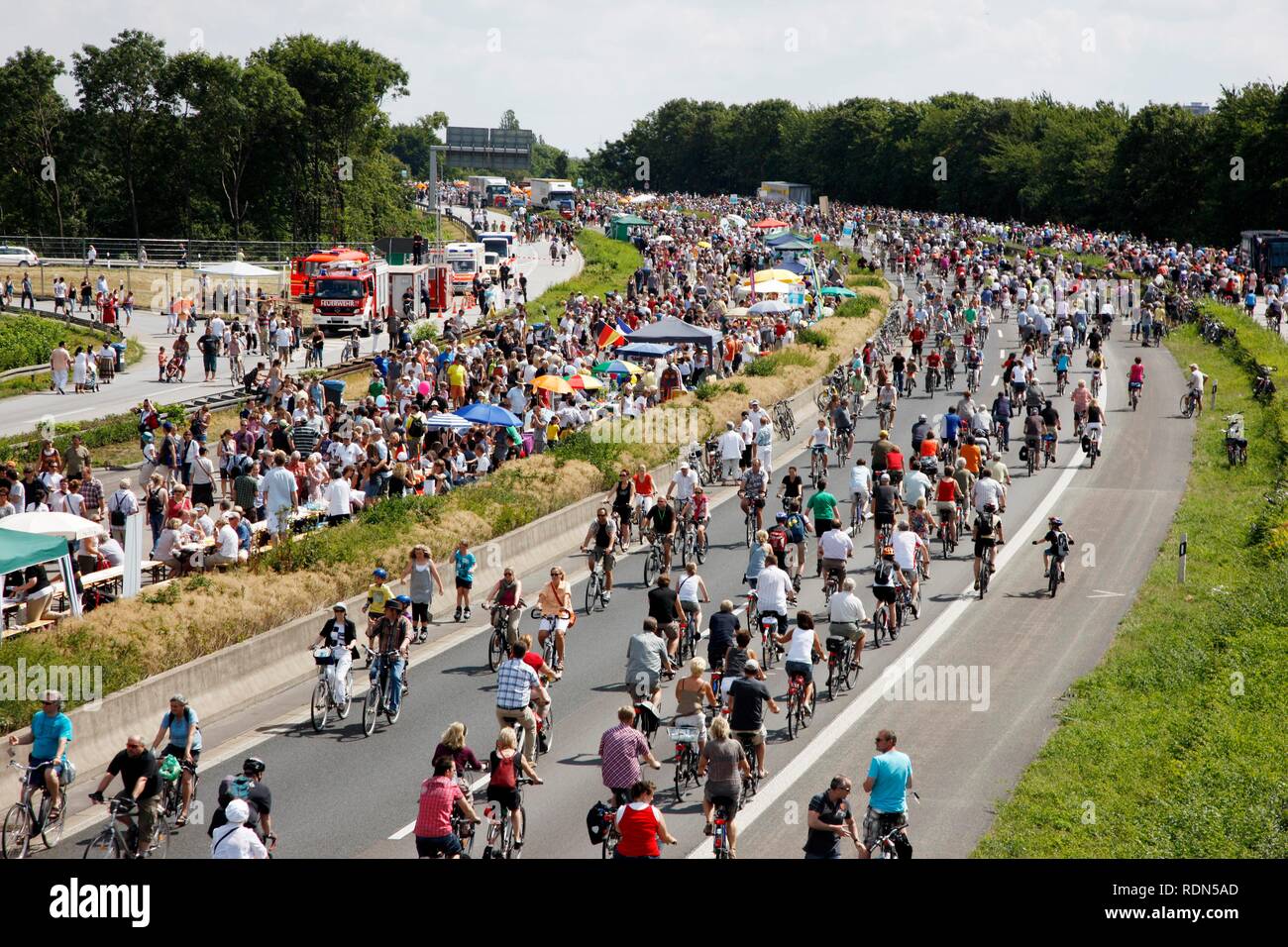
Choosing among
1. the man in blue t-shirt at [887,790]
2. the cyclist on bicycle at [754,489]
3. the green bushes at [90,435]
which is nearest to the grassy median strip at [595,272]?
the green bushes at [90,435]

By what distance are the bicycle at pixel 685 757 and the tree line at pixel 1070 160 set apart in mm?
86104

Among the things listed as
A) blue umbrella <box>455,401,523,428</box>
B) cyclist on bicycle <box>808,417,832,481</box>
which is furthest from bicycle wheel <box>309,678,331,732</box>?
cyclist on bicycle <box>808,417,832,481</box>

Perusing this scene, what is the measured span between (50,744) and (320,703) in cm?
403

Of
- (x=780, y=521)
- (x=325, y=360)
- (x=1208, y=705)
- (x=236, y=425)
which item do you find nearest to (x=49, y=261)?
(x=325, y=360)

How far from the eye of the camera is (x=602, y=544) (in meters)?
24.2

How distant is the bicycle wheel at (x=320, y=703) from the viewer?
736 inches

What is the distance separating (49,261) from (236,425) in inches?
1507

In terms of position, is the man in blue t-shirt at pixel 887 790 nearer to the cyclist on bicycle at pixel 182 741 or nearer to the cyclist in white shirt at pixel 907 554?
the cyclist on bicycle at pixel 182 741

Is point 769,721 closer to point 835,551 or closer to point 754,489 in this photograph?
point 835,551

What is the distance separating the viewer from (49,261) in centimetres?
7231

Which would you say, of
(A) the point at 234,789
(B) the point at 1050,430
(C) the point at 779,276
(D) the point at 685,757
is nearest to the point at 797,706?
(D) the point at 685,757

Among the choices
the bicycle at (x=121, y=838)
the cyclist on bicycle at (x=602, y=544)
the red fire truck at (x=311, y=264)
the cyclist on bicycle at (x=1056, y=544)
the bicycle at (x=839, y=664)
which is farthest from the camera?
the red fire truck at (x=311, y=264)
